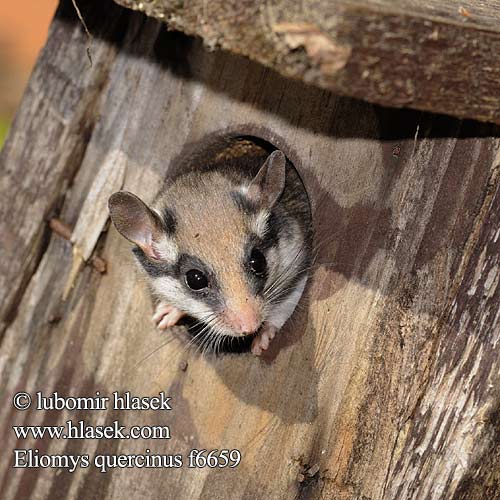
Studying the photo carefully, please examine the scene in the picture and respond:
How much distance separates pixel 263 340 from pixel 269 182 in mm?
545

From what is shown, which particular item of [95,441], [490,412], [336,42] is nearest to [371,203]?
[490,412]

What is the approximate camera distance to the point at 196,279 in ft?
11.2

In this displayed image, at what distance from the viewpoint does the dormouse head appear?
3285 mm

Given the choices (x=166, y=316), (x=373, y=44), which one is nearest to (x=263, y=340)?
(x=166, y=316)

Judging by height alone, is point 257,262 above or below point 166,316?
above

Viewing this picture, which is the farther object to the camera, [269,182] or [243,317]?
[269,182]

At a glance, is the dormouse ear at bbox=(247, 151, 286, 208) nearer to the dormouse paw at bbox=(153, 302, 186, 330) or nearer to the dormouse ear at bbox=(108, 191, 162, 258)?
the dormouse ear at bbox=(108, 191, 162, 258)

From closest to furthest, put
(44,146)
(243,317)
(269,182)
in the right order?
(243,317) < (269,182) < (44,146)

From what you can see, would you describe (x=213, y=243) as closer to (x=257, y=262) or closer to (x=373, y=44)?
(x=257, y=262)

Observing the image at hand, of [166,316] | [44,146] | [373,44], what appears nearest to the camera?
[373,44]

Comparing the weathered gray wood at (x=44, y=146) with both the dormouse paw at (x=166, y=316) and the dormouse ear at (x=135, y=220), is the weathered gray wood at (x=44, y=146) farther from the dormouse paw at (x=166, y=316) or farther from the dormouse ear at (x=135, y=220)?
the dormouse paw at (x=166, y=316)

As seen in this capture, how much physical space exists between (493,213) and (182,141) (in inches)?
50.7

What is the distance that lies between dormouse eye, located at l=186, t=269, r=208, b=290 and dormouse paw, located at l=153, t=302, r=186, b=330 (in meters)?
0.13

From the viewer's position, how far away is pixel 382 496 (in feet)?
8.80
